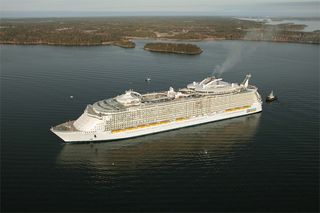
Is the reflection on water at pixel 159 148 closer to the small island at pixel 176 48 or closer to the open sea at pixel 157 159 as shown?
the open sea at pixel 157 159

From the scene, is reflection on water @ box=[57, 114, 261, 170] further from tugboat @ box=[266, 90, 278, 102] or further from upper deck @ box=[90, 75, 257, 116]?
tugboat @ box=[266, 90, 278, 102]

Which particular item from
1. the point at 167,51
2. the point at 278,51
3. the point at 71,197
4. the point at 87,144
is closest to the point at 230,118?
the point at 87,144

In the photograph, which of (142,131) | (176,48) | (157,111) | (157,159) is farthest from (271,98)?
(176,48)

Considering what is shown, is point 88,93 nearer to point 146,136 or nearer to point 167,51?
point 146,136

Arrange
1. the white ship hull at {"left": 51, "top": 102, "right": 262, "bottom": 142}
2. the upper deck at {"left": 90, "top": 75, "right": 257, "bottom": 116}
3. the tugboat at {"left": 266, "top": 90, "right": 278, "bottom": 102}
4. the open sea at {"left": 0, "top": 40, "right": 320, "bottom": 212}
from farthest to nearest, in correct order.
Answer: the tugboat at {"left": 266, "top": 90, "right": 278, "bottom": 102}, the upper deck at {"left": 90, "top": 75, "right": 257, "bottom": 116}, the white ship hull at {"left": 51, "top": 102, "right": 262, "bottom": 142}, the open sea at {"left": 0, "top": 40, "right": 320, "bottom": 212}

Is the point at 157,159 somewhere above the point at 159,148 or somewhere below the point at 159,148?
below

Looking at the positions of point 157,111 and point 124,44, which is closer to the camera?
point 157,111

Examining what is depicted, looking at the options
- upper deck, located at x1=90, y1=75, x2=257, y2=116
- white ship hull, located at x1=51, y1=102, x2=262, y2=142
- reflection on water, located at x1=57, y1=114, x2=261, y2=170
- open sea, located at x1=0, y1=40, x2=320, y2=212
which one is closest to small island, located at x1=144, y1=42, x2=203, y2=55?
open sea, located at x1=0, y1=40, x2=320, y2=212

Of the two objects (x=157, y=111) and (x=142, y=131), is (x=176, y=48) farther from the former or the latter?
(x=142, y=131)
